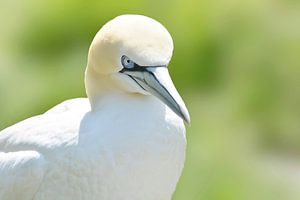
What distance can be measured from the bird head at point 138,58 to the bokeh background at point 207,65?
1.67 meters

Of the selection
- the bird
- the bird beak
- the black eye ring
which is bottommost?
the bird

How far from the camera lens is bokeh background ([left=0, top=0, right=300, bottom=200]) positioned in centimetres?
361

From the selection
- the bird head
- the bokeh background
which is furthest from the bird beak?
the bokeh background

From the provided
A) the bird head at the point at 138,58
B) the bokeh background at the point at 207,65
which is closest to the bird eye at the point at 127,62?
the bird head at the point at 138,58

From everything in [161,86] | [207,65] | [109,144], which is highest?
[161,86]

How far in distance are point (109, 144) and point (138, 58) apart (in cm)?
19

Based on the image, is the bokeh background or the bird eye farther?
the bokeh background

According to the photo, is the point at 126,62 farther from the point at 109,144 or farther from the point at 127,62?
the point at 109,144

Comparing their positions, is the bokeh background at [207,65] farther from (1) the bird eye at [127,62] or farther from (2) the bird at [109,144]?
(1) the bird eye at [127,62]

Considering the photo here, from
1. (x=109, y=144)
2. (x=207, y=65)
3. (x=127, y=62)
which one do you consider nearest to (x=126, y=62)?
(x=127, y=62)

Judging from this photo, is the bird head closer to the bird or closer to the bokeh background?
the bird

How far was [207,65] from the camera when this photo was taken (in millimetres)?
3879

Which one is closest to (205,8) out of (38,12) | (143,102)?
(38,12)

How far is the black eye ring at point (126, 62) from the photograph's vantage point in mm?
1785
